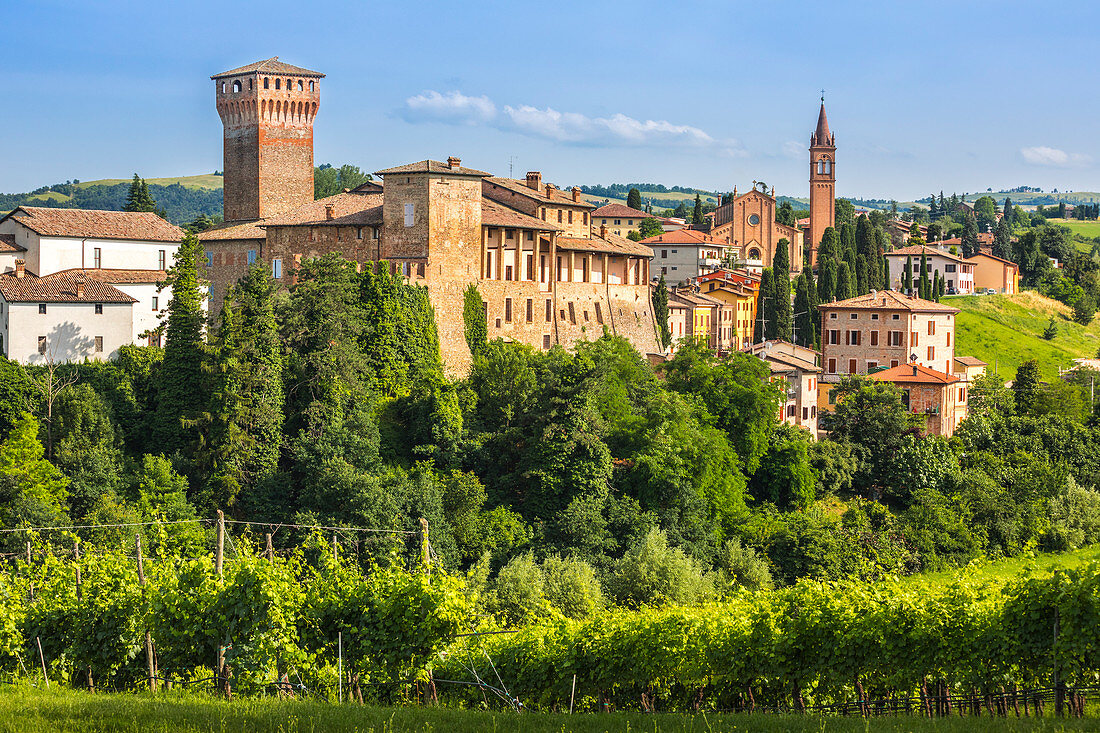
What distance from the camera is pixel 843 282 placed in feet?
278

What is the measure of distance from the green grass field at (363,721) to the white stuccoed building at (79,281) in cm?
2770

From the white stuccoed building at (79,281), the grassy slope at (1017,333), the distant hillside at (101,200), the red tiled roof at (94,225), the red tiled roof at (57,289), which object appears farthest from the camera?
the distant hillside at (101,200)

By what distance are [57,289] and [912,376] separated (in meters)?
38.0

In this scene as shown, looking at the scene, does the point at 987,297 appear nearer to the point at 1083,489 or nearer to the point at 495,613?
the point at 1083,489

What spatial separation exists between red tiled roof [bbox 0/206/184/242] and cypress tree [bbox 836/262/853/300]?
46.1 m

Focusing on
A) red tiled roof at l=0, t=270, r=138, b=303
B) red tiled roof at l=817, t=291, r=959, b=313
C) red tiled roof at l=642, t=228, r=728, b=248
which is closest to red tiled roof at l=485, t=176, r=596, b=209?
red tiled roof at l=817, t=291, r=959, b=313

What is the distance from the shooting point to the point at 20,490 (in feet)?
127

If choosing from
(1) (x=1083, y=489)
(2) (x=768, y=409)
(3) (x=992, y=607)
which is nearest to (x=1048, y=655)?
(3) (x=992, y=607)

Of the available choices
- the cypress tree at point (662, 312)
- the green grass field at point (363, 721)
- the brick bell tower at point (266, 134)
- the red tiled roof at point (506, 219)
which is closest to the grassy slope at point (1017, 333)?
the cypress tree at point (662, 312)

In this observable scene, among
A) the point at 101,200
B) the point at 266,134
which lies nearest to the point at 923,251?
the point at 266,134

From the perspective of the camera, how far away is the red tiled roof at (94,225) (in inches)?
1917

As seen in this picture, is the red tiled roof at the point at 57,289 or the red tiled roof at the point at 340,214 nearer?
the red tiled roof at the point at 57,289

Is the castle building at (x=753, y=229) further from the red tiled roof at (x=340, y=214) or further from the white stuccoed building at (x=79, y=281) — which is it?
the white stuccoed building at (x=79, y=281)

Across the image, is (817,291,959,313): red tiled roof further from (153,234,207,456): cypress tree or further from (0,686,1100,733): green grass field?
(0,686,1100,733): green grass field
